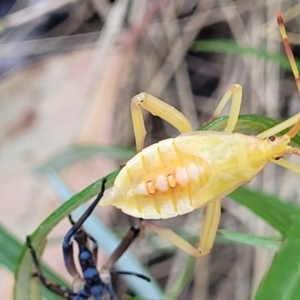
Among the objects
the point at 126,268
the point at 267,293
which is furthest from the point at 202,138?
the point at 126,268

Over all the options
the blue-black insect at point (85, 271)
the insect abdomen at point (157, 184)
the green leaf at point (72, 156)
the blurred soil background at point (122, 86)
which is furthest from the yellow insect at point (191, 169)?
the blurred soil background at point (122, 86)

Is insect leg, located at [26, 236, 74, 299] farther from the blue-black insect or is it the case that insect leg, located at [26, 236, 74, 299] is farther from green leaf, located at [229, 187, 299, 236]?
green leaf, located at [229, 187, 299, 236]

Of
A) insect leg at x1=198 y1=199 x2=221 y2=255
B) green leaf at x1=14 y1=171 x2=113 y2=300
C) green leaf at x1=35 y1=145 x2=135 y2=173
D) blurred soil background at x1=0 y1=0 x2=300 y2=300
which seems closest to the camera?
green leaf at x1=14 y1=171 x2=113 y2=300

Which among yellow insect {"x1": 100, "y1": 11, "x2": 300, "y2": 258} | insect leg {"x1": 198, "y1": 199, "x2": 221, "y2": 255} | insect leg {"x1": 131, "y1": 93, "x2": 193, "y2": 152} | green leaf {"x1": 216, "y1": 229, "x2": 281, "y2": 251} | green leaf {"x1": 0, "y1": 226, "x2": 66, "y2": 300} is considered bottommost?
green leaf {"x1": 216, "y1": 229, "x2": 281, "y2": 251}

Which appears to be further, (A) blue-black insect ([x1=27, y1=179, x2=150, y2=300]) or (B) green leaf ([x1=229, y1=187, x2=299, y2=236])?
(A) blue-black insect ([x1=27, y1=179, x2=150, y2=300])

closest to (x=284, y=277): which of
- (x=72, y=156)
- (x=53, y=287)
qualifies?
(x=53, y=287)

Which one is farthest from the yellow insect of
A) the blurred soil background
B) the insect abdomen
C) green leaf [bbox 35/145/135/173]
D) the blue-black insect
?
the blurred soil background

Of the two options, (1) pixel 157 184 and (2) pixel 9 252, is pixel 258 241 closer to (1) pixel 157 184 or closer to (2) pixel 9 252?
(1) pixel 157 184

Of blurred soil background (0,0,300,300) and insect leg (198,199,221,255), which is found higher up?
blurred soil background (0,0,300,300)
